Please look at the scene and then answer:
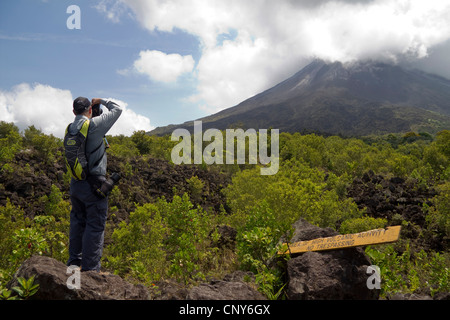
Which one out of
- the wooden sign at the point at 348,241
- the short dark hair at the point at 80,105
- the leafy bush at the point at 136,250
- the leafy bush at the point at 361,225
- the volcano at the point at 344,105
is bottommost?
the leafy bush at the point at 136,250

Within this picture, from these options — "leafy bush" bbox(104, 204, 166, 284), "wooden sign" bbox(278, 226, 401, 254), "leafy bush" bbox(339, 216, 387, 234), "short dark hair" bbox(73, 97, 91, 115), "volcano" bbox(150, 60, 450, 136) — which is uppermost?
"volcano" bbox(150, 60, 450, 136)

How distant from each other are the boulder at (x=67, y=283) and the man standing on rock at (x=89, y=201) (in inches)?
22.0

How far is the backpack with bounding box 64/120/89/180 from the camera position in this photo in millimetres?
3211

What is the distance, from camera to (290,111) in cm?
12738

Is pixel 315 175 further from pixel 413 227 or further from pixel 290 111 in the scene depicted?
pixel 290 111

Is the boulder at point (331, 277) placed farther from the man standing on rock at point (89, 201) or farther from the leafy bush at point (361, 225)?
the leafy bush at point (361, 225)

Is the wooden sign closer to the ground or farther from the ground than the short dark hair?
closer to the ground

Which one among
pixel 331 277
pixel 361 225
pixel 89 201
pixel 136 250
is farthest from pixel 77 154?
pixel 361 225

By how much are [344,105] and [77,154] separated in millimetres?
142505

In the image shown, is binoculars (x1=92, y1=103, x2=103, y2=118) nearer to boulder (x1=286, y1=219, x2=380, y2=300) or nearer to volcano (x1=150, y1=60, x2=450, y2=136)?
boulder (x1=286, y1=219, x2=380, y2=300)

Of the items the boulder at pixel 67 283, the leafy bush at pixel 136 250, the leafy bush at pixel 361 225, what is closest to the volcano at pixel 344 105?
the leafy bush at pixel 361 225

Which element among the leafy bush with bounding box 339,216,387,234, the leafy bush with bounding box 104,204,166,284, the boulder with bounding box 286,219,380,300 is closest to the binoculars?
the leafy bush with bounding box 104,204,166,284

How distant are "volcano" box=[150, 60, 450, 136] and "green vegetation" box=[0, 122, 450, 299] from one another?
55.9 meters

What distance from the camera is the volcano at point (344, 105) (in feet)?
333
